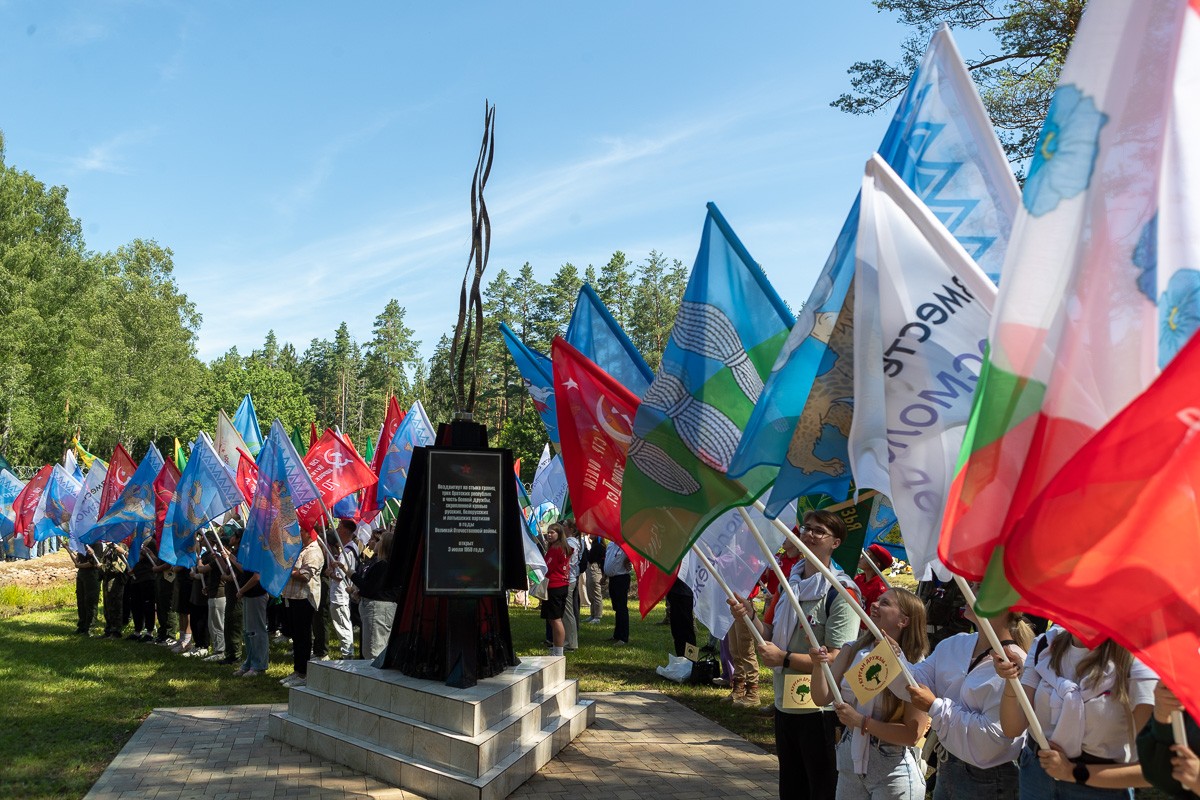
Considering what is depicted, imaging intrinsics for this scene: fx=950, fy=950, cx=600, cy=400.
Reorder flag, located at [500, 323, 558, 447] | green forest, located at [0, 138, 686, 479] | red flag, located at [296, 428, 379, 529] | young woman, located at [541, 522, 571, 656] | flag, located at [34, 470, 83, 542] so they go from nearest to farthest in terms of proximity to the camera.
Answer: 1. flag, located at [500, 323, 558, 447]
2. young woman, located at [541, 522, 571, 656]
3. red flag, located at [296, 428, 379, 529]
4. flag, located at [34, 470, 83, 542]
5. green forest, located at [0, 138, 686, 479]

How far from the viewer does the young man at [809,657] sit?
19.5ft

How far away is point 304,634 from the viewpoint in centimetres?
1238

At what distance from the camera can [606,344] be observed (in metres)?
8.78

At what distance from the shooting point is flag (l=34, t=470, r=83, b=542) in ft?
69.8

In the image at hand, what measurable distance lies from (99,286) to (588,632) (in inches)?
1744

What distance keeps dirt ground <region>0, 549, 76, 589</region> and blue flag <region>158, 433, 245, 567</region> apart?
15050 millimetres

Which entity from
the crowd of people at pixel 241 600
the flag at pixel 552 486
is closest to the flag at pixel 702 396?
the crowd of people at pixel 241 600

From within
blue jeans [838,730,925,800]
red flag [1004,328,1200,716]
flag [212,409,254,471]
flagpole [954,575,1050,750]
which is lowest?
blue jeans [838,730,925,800]

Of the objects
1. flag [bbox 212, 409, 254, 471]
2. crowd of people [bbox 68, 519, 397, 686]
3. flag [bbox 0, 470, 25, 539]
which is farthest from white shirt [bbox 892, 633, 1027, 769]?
flag [bbox 0, 470, 25, 539]

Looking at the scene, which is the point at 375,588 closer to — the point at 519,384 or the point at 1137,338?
the point at 1137,338

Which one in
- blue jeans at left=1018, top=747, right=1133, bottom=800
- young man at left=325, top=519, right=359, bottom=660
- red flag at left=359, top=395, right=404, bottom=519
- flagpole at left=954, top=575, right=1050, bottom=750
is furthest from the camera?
red flag at left=359, top=395, right=404, bottom=519

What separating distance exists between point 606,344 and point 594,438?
6.80 feet

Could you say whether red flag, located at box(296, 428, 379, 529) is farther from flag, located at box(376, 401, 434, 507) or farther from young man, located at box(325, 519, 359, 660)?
flag, located at box(376, 401, 434, 507)

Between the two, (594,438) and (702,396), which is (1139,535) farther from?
(594,438)
